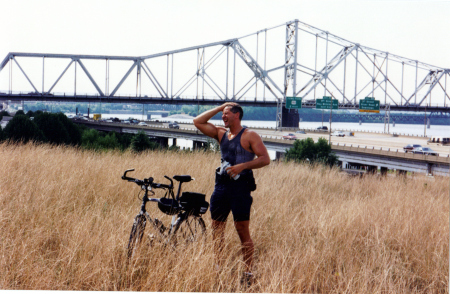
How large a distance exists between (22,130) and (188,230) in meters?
25.8

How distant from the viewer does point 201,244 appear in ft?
15.5

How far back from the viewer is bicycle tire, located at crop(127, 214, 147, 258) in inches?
177

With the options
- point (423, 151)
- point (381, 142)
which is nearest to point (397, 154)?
point (423, 151)

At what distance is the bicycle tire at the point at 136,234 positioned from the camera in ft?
14.8

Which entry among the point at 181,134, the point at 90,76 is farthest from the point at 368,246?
the point at 90,76

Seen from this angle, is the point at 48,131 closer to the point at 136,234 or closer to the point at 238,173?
the point at 136,234

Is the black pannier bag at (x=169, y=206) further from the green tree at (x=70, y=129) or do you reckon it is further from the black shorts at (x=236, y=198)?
the green tree at (x=70, y=129)

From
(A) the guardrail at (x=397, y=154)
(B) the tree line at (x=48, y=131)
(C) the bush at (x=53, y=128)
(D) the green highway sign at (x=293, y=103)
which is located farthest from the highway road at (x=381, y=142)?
(C) the bush at (x=53, y=128)

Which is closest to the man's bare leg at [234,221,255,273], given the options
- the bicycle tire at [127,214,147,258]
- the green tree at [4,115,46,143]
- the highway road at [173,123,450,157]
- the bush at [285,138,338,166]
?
the bicycle tire at [127,214,147,258]

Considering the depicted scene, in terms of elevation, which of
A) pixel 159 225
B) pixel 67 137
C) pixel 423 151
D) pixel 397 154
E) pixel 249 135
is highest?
pixel 249 135

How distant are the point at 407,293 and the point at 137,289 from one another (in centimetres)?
292

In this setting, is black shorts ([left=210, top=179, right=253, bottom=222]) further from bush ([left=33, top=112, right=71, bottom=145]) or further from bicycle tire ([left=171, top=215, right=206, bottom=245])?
bush ([left=33, top=112, right=71, bottom=145])

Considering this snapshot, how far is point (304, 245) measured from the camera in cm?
586

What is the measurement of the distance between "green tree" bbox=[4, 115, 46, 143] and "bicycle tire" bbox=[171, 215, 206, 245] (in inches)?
941
